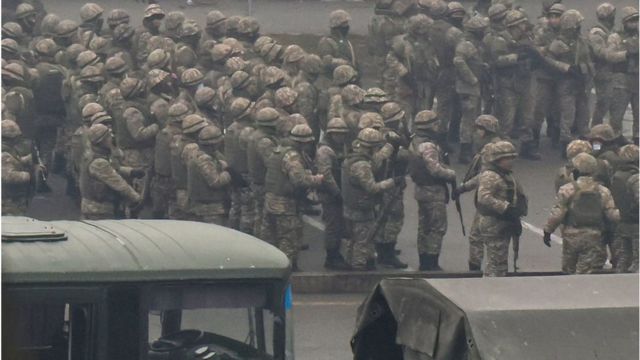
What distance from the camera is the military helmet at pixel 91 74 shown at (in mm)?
18578

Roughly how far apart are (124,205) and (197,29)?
16.5 ft

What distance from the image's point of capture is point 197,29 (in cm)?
2111

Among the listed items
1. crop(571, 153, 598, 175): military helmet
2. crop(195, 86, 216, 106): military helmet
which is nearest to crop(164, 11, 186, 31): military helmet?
crop(195, 86, 216, 106): military helmet

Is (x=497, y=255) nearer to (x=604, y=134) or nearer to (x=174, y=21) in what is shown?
(x=604, y=134)

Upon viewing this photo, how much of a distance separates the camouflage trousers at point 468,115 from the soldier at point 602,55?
166cm

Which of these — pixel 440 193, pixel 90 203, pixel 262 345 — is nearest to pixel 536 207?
pixel 440 193

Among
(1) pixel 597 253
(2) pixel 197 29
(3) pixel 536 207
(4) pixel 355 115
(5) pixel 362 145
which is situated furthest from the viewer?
(2) pixel 197 29

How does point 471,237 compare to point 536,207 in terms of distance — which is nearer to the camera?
point 471,237

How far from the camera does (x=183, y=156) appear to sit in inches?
653

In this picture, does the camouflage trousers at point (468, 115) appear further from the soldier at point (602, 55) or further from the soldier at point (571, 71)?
the soldier at point (602, 55)

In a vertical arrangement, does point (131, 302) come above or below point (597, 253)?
above

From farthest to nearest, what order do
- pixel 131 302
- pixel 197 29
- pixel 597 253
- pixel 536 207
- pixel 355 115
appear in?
pixel 197 29 < pixel 536 207 < pixel 355 115 < pixel 597 253 < pixel 131 302

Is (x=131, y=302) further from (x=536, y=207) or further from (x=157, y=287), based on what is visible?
(x=536, y=207)

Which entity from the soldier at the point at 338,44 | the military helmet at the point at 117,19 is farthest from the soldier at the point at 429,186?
the military helmet at the point at 117,19
